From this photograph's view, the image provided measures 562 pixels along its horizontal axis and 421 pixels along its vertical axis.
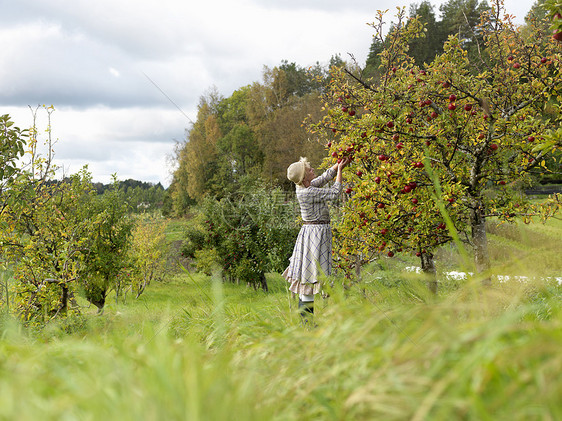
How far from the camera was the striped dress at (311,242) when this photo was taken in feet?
17.1

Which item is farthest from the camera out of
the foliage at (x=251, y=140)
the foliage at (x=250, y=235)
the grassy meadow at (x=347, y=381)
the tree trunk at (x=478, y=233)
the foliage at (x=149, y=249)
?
the foliage at (x=251, y=140)

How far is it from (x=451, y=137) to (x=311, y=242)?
244 cm

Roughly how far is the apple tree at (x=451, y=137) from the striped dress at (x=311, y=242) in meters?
0.50

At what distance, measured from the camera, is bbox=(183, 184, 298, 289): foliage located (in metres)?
16.1

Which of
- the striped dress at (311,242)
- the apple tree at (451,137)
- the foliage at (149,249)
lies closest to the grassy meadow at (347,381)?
the striped dress at (311,242)

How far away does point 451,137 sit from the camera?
5703 mm

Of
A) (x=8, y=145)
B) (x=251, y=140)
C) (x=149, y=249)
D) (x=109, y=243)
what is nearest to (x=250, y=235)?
(x=149, y=249)

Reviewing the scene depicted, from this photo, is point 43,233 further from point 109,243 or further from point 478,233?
point 478,233

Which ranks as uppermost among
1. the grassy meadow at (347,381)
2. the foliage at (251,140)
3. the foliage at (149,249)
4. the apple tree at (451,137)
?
the foliage at (251,140)

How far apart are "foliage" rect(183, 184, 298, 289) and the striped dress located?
32.1ft

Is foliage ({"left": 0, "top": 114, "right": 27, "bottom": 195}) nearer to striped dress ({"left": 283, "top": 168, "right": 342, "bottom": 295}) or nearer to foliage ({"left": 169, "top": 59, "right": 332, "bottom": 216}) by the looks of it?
striped dress ({"left": 283, "top": 168, "right": 342, "bottom": 295})

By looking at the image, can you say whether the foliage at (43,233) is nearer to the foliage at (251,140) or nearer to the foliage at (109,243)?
the foliage at (109,243)

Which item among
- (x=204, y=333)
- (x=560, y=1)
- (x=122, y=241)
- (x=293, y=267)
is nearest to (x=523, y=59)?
(x=560, y=1)

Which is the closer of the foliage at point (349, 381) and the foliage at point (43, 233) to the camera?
the foliage at point (349, 381)
